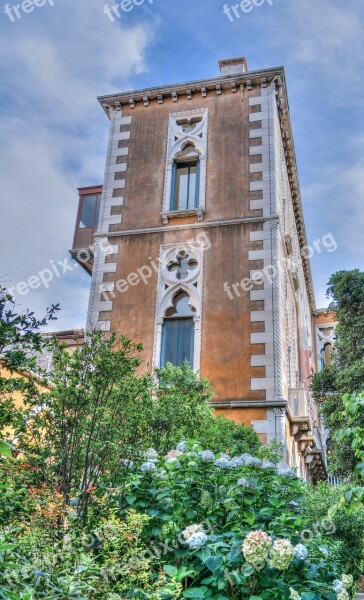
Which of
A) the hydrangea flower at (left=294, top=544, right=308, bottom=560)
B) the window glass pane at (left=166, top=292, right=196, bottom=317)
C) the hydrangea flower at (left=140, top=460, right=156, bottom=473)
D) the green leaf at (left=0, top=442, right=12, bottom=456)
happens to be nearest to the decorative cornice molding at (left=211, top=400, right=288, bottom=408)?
the window glass pane at (left=166, top=292, right=196, bottom=317)

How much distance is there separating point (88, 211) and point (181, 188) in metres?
3.62

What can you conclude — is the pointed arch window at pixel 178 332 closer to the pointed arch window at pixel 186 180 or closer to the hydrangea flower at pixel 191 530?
the pointed arch window at pixel 186 180

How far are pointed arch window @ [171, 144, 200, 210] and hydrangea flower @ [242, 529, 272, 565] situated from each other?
1154 centimetres

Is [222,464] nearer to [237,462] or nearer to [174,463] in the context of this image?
[237,462]

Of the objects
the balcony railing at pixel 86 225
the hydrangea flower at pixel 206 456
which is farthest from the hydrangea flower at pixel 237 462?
the balcony railing at pixel 86 225

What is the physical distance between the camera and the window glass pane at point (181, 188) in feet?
50.5

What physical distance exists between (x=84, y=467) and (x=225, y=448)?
12.7 feet

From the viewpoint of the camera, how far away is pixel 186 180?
15758 mm

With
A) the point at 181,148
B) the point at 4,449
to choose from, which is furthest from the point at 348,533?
the point at 181,148

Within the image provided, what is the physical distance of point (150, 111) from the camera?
16953 millimetres

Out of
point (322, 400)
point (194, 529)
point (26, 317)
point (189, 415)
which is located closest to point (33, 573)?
point (194, 529)

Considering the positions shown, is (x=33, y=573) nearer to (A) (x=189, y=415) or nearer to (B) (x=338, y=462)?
(A) (x=189, y=415)

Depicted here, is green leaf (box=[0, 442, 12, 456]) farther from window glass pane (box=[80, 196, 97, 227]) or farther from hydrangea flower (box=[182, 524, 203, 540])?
window glass pane (box=[80, 196, 97, 227])

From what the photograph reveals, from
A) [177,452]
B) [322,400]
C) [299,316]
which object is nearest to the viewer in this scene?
[177,452]
